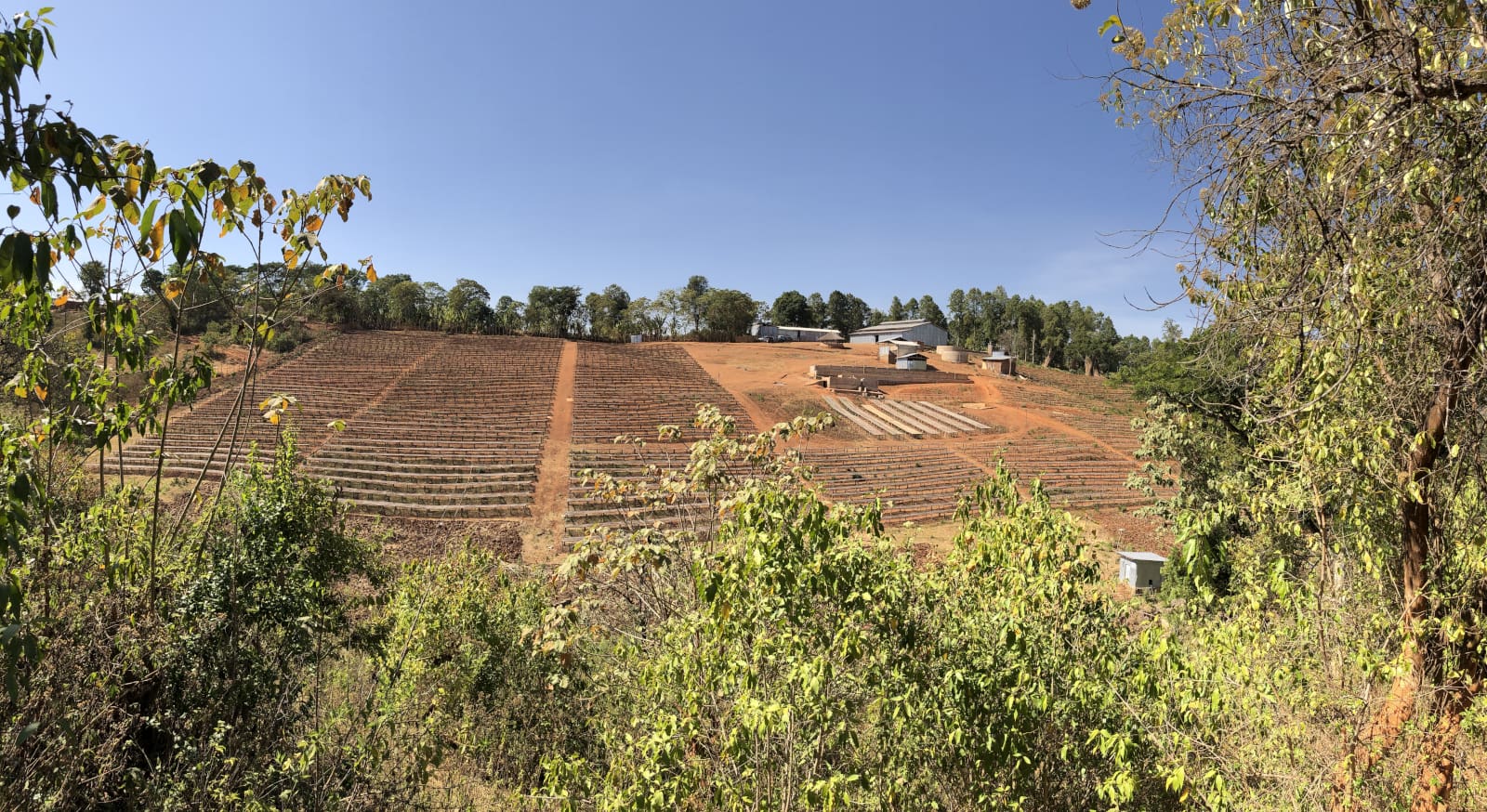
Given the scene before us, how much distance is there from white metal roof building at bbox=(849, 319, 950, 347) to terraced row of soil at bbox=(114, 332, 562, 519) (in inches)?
1659

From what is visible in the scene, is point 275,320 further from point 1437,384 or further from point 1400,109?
point 1437,384

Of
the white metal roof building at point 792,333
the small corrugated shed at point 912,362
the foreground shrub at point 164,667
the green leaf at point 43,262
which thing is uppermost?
the white metal roof building at point 792,333

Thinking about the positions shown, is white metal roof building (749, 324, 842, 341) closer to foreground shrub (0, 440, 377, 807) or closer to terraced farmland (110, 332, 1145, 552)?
terraced farmland (110, 332, 1145, 552)

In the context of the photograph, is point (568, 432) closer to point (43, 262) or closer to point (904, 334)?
point (43, 262)

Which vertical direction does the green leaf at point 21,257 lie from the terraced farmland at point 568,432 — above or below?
above

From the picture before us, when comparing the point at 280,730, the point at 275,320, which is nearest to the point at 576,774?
the point at 275,320

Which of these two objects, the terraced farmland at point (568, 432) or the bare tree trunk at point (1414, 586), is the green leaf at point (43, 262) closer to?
the bare tree trunk at point (1414, 586)

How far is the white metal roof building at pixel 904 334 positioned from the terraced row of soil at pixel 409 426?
42.2 metres

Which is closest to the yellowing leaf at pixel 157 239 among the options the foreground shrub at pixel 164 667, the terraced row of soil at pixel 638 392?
the foreground shrub at pixel 164 667

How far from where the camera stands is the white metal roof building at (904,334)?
88000 mm

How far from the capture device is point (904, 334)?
88.6 meters

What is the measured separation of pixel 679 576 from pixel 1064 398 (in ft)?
201

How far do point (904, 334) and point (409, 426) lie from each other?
216 feet

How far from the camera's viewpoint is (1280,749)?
376cm
